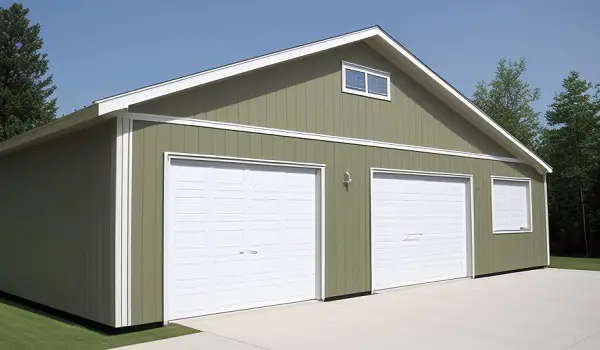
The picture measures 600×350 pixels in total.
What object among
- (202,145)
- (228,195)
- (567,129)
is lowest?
(228,195)

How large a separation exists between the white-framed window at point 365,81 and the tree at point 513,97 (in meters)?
21.2

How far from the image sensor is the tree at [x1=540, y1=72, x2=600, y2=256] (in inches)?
802

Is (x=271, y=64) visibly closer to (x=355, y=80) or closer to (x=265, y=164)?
(x=265, y=164)

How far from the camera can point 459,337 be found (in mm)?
6719

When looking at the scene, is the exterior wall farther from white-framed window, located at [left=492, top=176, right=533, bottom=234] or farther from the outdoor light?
white-framed window, located at [left=492, top=176, right=533, bottom=234]

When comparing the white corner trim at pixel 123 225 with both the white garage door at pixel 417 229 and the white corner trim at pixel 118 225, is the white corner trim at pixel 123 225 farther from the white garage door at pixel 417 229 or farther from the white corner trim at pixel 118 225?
the white garage door at pixel 417 229

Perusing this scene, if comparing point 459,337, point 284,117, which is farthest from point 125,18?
point 459,337

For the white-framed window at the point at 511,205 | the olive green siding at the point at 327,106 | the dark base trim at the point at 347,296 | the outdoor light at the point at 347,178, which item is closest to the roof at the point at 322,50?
the olive green siding at the point at 327,106

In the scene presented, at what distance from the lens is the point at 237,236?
27.9ft

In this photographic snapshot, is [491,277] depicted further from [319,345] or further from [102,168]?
[102,168]

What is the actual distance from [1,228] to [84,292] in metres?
4.46

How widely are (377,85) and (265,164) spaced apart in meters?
3.27

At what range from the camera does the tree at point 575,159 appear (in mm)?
20359

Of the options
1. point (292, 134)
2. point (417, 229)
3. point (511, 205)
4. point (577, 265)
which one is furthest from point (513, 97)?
point (292, 134)
